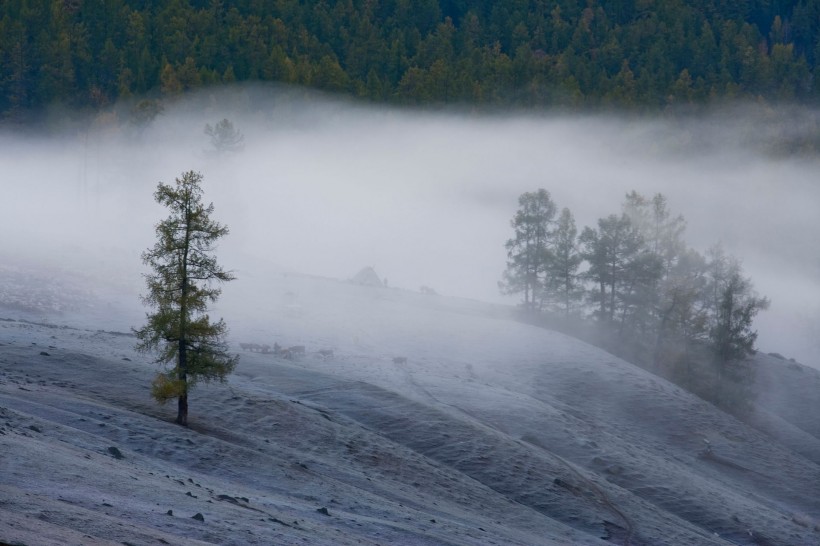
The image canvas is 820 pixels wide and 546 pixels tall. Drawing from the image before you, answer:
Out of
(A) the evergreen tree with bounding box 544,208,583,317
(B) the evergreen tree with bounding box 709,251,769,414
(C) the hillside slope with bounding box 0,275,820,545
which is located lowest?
(C) the hillside slope with bounding box 0,275,820,545

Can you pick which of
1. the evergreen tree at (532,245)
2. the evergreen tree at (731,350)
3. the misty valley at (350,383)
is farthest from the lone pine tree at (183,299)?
the evergreen tree at (532,245)

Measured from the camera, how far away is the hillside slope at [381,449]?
23156 millimetres

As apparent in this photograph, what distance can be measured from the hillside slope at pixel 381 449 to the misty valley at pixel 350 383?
135 mm

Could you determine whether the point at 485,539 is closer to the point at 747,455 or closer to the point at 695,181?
the point at 747,455

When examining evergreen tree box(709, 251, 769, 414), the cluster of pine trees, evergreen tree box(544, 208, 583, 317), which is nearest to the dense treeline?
the cluster of pine trees

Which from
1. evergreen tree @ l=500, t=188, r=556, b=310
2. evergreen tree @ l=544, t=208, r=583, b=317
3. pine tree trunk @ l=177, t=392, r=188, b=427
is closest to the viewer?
pine tree trunk @ l=177, t=392, r=188, b=427

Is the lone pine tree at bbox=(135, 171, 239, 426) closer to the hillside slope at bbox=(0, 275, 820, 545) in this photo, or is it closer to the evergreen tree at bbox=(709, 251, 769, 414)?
the hillside slope at bbox=(0, 275, 820, 545)

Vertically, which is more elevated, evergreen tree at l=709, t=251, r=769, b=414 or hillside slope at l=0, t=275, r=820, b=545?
evergreen tree at l=709, t=251, r=769, b=414

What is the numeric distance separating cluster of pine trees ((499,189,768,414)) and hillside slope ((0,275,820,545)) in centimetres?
766

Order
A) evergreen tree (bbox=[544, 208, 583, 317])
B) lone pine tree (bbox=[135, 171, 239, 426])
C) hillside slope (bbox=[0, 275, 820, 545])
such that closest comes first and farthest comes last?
hillside slope (bbox=[0, 275, 820, 545]) < lone pine tree (bbox=[135, 171, 239, 426]) < evergreen tree (bbox=[544, 208, 583, 317])

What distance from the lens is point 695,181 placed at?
183000 millimetres

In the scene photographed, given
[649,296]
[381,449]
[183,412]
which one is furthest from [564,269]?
[183,412]

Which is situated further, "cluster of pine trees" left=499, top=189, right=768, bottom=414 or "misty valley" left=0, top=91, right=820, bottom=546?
"cluster of pine trees" left=499, top=189, right=768, bottom=414

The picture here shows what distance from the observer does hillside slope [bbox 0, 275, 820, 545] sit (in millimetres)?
23156
